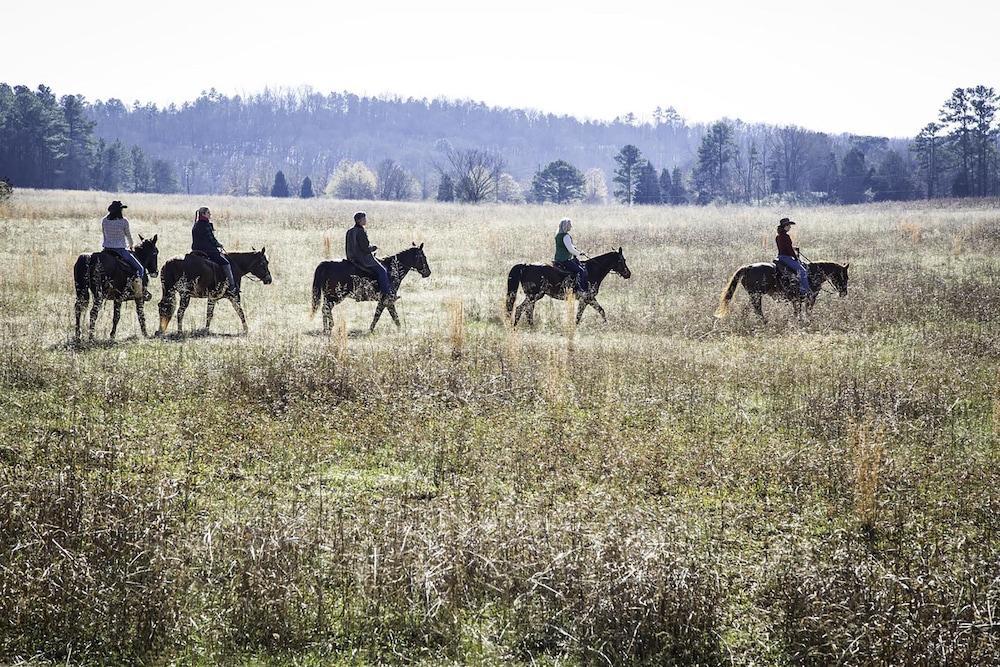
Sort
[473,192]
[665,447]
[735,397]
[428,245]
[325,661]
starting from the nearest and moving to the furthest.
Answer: [325,661] → [665,447] → [735,397] → [428,245] → [473,192]

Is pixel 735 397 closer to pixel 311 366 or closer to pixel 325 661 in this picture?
pixel 311 366

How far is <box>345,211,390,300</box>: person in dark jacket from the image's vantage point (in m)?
16.2

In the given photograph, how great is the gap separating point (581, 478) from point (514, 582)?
95.0 inches

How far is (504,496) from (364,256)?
9642mm

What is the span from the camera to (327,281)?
650 inches

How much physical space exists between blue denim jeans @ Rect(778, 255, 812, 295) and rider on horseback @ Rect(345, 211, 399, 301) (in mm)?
8101

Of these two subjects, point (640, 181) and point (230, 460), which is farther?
point (640, 181)

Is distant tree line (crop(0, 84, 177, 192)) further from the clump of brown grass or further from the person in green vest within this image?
the clump of brown grass

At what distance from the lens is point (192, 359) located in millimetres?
12609

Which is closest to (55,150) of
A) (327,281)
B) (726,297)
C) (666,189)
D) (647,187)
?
(647,187)

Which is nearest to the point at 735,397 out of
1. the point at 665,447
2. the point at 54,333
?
the point at 665,447

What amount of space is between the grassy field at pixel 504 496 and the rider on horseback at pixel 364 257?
1.08m

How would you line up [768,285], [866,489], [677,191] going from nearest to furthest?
[866,489], [768,285], [677,191]

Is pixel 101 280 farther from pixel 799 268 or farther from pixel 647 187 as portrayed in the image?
pixel 647 187
